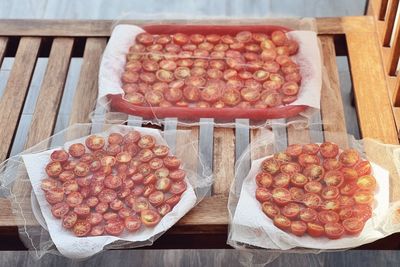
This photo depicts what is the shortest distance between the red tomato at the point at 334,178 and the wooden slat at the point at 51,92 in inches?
26.8

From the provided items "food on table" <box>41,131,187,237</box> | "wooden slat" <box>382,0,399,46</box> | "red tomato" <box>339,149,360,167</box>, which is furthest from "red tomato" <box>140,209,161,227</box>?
"wooden slat" <box>382,0,399,46</box>

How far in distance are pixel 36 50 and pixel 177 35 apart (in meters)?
0.40

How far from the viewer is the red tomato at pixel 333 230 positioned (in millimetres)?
1349

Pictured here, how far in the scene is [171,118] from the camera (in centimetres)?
164

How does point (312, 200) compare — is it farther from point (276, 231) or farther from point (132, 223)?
point (132, 223)

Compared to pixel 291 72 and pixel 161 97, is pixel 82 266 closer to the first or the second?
pixel 161 97

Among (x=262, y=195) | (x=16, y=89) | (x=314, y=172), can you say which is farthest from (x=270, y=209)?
(x=16, y=89)


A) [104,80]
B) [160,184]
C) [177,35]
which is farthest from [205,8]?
[160,184]

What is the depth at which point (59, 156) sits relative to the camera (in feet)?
5.03

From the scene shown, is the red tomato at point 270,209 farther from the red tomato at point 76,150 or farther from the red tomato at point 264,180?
the red tomato at point 76,150

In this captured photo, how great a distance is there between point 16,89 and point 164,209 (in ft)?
1.95

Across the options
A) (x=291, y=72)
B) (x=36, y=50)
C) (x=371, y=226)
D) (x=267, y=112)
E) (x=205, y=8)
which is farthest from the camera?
(x=205, y=8)

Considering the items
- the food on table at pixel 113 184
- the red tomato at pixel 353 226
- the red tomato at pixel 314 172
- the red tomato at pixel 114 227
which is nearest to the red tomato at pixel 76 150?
the food on table at pixel 113 184

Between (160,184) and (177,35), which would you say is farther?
(177,35)
